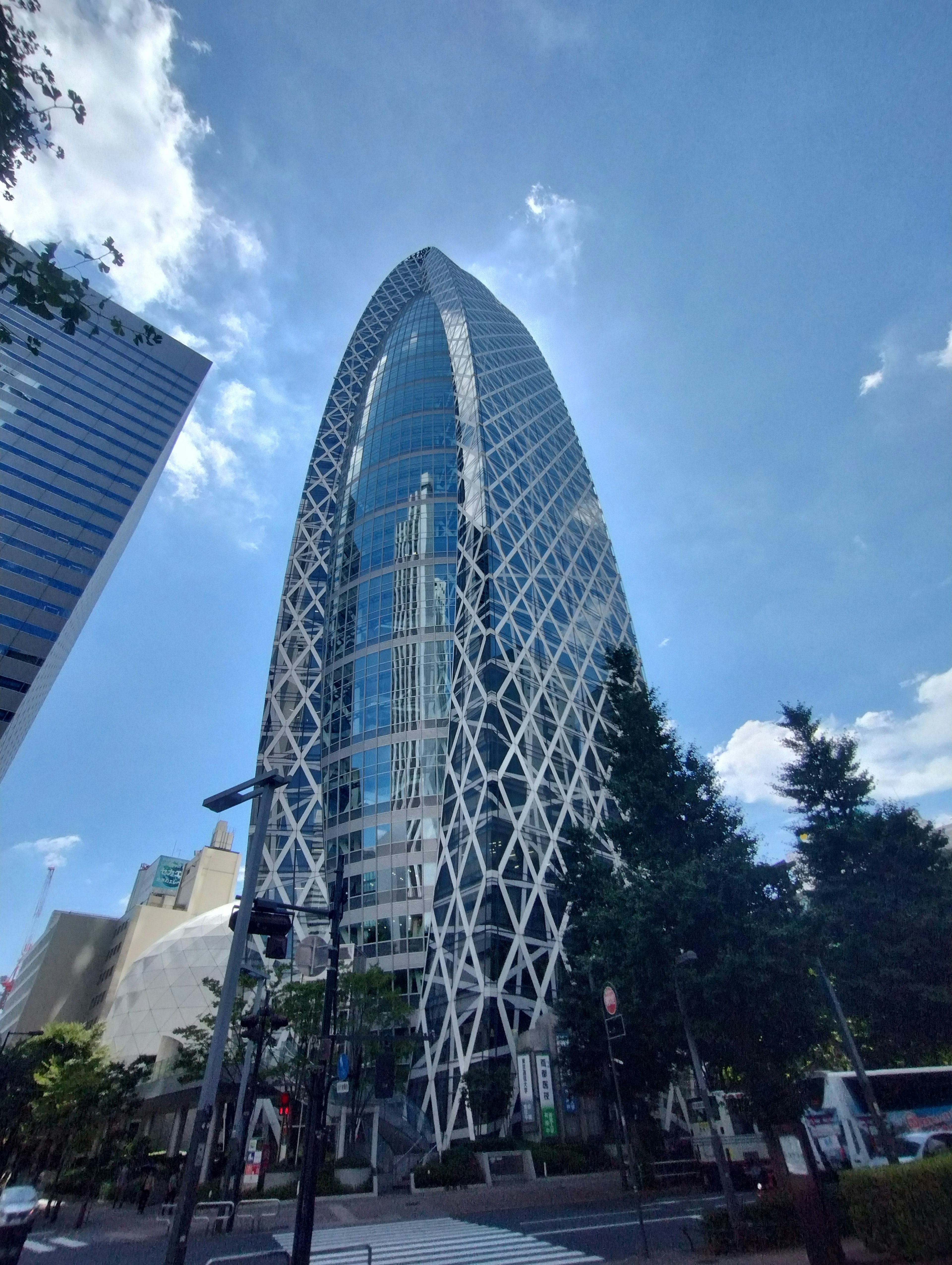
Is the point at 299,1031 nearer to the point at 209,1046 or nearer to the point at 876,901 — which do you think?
the point at 209,1046

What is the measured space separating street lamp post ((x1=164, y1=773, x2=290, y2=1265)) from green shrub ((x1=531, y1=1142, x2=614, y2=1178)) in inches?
776

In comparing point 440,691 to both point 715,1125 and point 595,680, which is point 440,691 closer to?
point 595,680

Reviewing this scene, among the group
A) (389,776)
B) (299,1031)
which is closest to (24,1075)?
(299,1031)

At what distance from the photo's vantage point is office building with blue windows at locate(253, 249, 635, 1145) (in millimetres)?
44219

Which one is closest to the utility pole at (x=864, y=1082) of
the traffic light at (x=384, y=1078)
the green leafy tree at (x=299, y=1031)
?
the traffic light at (x=384, y=1078)

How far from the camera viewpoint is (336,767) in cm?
6078

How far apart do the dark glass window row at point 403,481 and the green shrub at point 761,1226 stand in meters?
61.2

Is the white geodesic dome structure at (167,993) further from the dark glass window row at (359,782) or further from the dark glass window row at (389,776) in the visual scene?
the dark glass window row at (389,776)

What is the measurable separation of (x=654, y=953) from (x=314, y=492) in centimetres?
7700

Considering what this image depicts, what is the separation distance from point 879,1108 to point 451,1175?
15.9 meters

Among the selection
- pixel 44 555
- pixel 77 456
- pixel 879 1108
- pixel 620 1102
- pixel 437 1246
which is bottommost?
pixel 437 1246

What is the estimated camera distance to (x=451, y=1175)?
26.0 meters

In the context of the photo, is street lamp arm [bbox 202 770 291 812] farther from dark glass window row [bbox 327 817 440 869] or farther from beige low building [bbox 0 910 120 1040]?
beige low building [bbox 0 910 120 1040]

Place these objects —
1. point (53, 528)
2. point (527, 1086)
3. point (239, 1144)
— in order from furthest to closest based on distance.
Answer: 1. point (53, 528)
2. point (527, 1086)
3. point (239, 1144)
